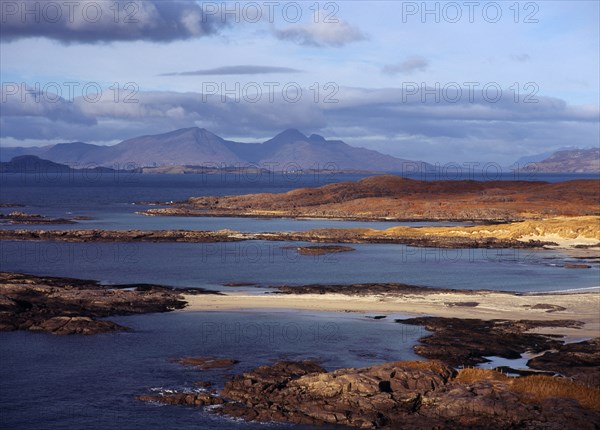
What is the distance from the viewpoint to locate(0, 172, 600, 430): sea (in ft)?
97.0

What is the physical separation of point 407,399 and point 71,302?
25196mm

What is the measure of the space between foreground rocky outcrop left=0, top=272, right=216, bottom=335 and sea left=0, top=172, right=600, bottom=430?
4.11 ft

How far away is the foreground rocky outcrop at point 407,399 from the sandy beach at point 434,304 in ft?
51.7

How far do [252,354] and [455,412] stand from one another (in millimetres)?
11788

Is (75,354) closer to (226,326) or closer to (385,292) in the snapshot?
(226,326)

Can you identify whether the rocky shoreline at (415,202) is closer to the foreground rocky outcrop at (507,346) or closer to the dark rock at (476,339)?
the dark rock at (476,339)

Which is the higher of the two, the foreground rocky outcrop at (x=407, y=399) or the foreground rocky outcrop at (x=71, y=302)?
the foreground rocky outcrop at (x=71, y=302)

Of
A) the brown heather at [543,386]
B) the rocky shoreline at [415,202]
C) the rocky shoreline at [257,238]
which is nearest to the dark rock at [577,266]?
the rocky shoreline at [257,238]

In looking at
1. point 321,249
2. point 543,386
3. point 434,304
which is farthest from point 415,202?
point 543,386

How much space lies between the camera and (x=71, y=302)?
156ft

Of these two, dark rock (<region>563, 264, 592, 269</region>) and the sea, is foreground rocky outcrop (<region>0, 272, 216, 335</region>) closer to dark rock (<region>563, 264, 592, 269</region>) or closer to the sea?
the sea

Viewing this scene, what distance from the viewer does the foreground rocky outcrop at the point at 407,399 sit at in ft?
89.2

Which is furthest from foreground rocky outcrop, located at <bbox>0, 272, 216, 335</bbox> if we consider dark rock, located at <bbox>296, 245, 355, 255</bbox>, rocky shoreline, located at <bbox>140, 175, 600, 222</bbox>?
rocky shoreline, located at <bbox>140, 175, 600, 222</bbox>

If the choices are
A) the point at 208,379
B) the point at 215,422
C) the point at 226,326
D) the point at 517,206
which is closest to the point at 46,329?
→ the point at 226,326
